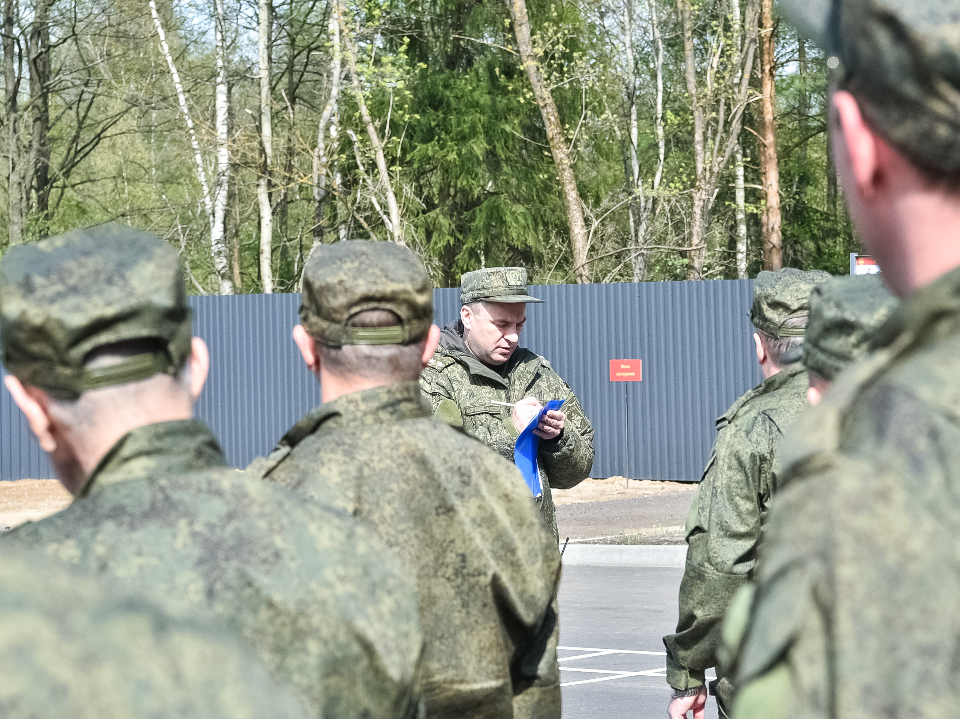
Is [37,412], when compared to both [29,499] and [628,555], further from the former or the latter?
Answer: [29,499]

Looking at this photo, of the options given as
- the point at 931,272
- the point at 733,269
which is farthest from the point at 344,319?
the point at 733,269

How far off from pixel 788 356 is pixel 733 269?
24.3m

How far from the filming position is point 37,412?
5.67 ft

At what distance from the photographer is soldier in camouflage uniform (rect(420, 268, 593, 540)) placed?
4.86 meters

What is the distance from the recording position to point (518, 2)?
2161cm

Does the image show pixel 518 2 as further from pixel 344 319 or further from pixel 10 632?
pixel 10 632

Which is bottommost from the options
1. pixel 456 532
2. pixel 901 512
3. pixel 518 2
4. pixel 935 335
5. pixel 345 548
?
pixel 456 532

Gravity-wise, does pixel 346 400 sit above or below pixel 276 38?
below

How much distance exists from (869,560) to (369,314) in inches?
74.1

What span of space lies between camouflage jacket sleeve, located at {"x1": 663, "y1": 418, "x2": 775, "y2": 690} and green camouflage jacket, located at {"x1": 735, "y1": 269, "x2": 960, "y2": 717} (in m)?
2.67

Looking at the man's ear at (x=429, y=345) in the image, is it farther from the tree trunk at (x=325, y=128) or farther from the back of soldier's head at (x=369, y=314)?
the tree trunk at (x=325, y=128)

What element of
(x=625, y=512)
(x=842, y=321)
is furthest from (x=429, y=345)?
(x=625, y=512)

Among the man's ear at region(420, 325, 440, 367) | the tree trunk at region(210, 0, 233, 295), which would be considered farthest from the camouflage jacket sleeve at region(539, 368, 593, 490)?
the tree trunk at region(210, 0, 233, 295)

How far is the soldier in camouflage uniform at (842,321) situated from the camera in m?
2.64
